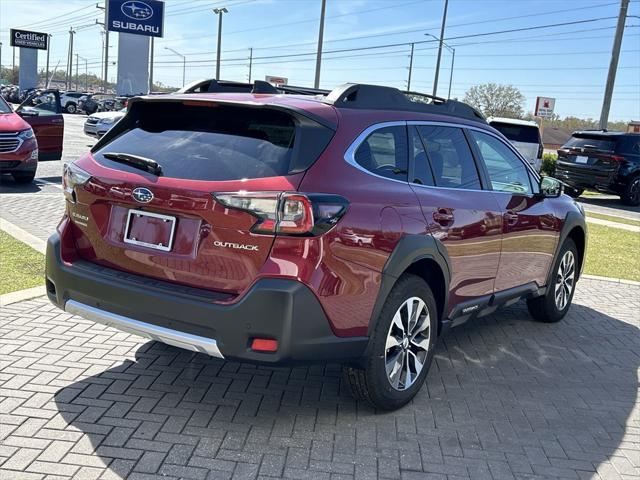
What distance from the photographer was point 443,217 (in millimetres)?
3975

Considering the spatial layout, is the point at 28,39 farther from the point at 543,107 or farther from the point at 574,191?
the point at 574,191

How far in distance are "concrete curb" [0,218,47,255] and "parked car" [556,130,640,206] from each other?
46.1ft

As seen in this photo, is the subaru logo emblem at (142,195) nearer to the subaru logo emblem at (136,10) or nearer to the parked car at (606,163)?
the parked car at (606,163)

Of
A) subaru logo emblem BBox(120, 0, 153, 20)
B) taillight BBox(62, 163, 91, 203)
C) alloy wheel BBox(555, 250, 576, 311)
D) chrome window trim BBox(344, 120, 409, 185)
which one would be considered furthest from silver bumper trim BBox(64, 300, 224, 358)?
subaru logo emblem BBox(120, 0, 153, 20)

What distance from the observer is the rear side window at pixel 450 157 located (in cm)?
414

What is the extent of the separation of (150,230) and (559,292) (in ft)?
13.4

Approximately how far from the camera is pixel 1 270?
19.8 feet

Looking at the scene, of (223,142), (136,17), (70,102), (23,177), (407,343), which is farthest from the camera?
(70,102)

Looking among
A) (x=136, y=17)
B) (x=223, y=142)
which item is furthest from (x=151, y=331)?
(x=136, y=17)

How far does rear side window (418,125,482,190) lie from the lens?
4.14 m

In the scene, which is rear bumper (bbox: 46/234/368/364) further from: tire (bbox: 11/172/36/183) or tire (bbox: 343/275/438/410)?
tire (bbox: 11/172/36/183)

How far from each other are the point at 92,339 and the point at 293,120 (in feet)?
7.83

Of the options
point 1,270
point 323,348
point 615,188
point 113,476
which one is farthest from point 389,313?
point 615,188

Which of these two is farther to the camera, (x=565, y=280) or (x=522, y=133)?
(x=522, y=133)
